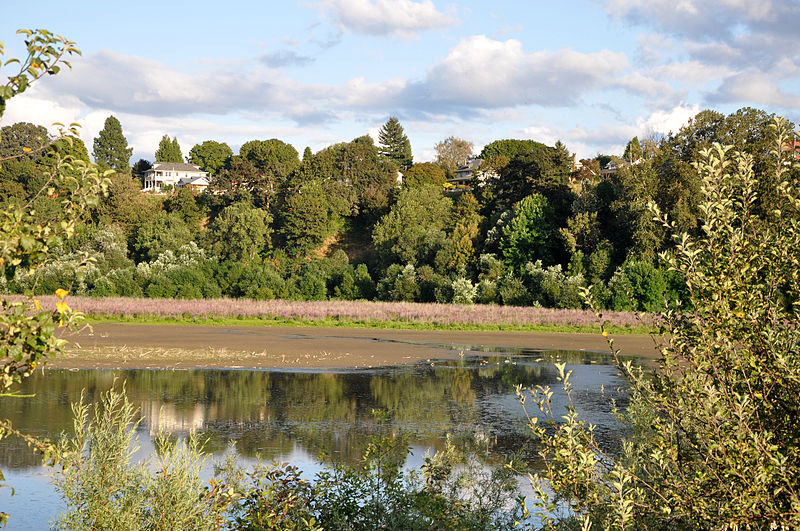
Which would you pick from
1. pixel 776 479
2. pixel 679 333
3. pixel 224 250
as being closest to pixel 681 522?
pixel 776 479

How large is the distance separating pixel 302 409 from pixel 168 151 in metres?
126

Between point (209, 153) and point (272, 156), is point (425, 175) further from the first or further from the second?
point (209, 153)

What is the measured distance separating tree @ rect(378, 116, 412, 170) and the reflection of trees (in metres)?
88.9

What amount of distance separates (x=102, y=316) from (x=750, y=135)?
47516 millimetres

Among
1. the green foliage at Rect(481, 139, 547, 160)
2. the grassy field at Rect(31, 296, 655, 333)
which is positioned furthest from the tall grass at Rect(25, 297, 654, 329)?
the green foliage at Rect(481, 139, 547, 160)

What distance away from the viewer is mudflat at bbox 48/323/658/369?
2834 centimetres

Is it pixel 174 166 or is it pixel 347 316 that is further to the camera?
pixel 174 166

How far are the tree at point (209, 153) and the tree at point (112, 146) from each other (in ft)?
64.1

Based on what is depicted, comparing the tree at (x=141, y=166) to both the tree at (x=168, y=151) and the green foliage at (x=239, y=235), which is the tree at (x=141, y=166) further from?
the green foliage at (x=239, y=235)

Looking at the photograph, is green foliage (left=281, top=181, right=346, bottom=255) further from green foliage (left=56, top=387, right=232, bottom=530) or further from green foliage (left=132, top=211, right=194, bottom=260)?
green foliage (left=56, top=387, right=232, bottom=530)

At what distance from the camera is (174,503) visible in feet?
25.4

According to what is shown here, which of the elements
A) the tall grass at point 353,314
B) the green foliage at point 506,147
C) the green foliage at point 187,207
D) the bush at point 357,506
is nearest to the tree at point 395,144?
the green foliage at point 506,147

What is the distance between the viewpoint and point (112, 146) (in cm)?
11344

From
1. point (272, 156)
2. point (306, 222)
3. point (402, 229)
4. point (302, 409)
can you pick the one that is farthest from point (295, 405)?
point (272, 156)
